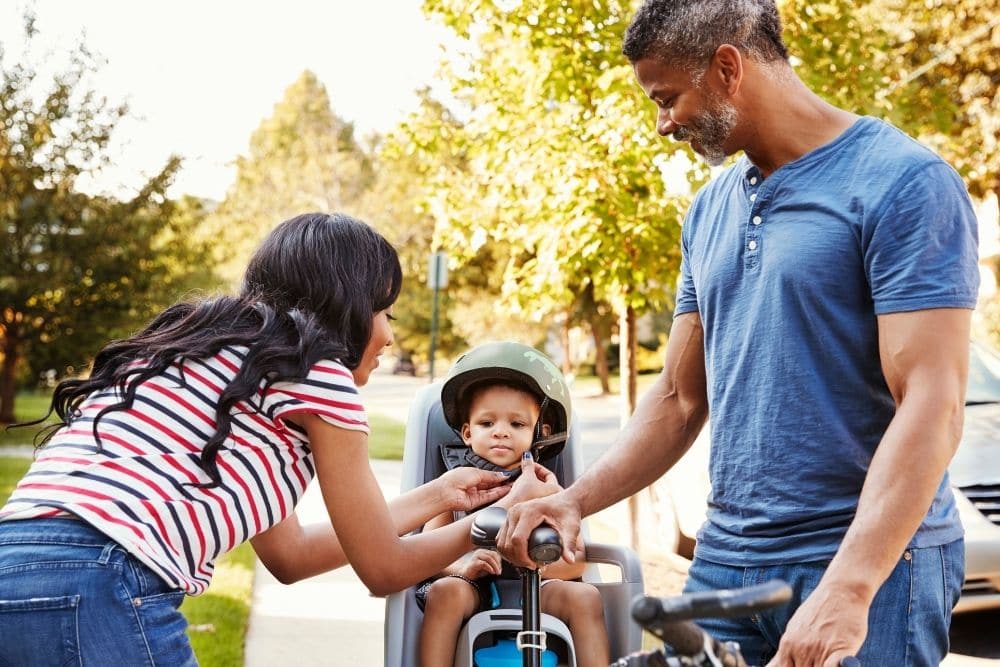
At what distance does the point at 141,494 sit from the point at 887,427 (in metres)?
1.47

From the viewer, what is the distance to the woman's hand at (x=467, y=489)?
10.8ft

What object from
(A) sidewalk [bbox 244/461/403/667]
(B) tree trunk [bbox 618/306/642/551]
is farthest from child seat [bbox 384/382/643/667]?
(B) tree trunk [bbox 618/306/642/551]

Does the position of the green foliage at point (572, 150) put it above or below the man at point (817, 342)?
above

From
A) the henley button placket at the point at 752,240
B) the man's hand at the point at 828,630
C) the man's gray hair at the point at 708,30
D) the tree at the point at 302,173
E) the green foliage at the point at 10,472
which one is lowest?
the green foliage at the point at 10,472

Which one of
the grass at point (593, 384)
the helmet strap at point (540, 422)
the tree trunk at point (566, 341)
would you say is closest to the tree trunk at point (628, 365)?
the helmet strap at point (540, 422)

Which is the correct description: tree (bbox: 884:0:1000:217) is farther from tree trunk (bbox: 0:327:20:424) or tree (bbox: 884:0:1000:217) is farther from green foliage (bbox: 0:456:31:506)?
tree trunk (bbox: 0:327:20:424)

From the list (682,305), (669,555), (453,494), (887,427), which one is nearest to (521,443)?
(453,494)

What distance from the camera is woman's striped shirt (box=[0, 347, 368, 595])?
214cm

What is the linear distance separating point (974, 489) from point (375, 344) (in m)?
4.14

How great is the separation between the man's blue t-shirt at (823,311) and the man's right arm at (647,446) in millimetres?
389

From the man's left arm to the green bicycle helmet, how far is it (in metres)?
1.94

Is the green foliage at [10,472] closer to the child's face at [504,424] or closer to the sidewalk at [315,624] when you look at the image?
the sidewalk at [315,624]

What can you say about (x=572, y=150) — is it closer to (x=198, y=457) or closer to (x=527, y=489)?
(x=527, y=489)

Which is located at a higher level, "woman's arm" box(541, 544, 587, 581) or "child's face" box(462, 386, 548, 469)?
"child's face" box(462, 386, 548, 469)
